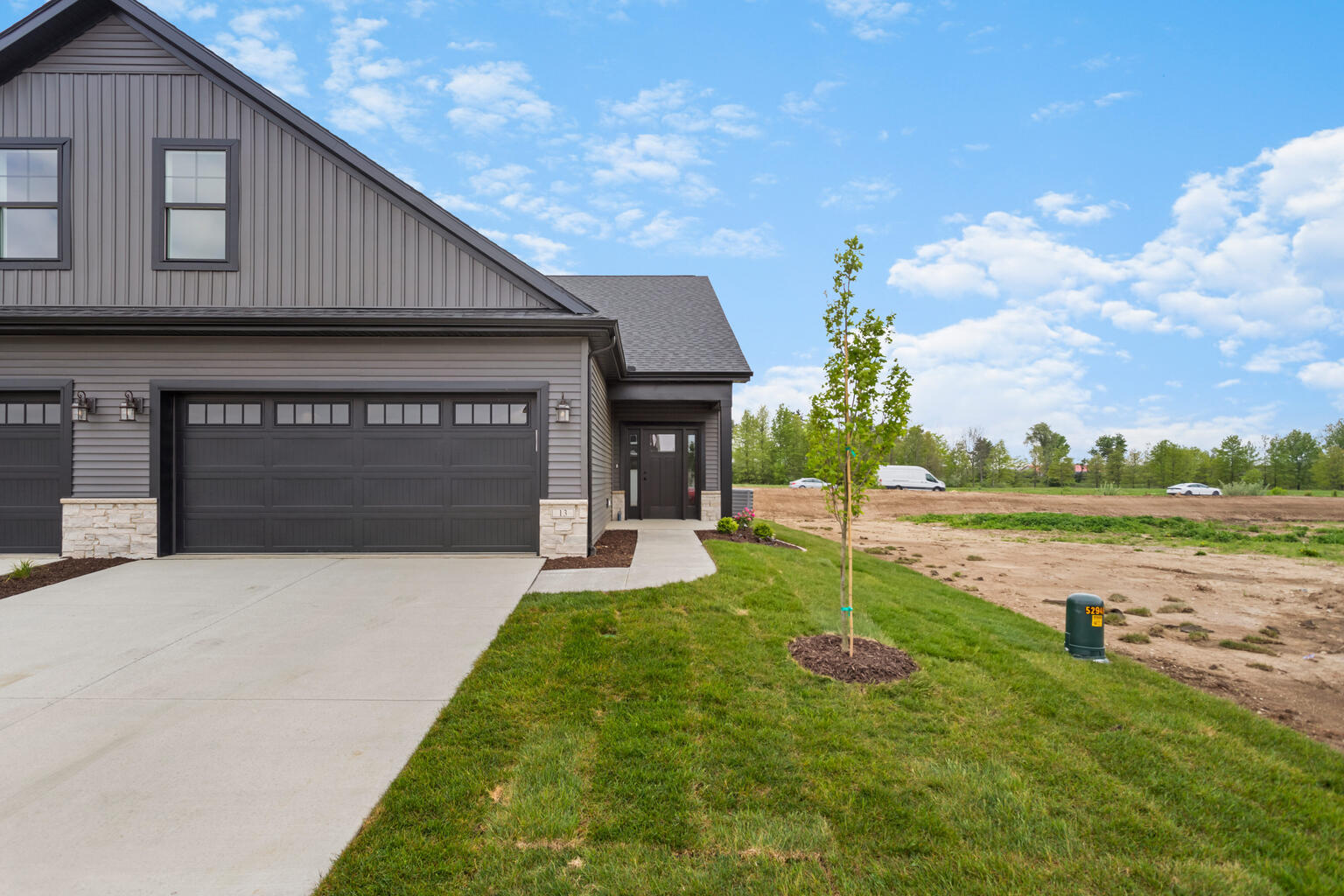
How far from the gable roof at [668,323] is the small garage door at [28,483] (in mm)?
9059

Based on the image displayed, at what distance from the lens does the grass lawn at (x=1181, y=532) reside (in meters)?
15.9

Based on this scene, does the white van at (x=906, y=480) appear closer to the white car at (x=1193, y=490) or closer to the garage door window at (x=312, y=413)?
the white car at (x=1193, y=490)

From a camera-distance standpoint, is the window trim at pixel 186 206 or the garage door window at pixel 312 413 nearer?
the window trim at pixel 186 206

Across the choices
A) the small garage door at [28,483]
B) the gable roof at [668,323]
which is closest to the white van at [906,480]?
the gable roof at [668,323]

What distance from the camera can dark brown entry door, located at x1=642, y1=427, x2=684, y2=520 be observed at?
14.0 metres

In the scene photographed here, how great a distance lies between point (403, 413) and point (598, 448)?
3.16 meters

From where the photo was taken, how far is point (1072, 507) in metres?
29.0

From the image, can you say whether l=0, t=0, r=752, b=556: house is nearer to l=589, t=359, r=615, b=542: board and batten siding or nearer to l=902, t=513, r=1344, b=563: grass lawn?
l=589, t=359, r=615, b=542: board and batten siding

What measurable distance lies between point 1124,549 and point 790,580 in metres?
13.1

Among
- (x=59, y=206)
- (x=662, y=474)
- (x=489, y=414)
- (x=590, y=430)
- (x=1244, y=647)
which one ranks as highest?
(x=59, y=206)

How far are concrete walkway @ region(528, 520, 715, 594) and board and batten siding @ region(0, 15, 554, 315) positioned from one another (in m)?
3.99

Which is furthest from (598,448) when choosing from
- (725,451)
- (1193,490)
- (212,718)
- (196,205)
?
(1193,490)

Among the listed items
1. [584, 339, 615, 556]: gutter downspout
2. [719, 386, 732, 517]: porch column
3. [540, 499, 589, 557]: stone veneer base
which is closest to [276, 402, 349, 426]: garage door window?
[540, 499, 589, 557]: stone veneer base

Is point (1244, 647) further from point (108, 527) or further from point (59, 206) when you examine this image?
point (59, 206)
